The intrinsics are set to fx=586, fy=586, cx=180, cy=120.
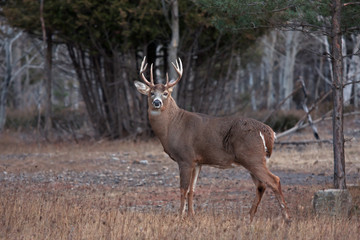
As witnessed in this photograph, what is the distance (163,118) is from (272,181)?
2.04 metres

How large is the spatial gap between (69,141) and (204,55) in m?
5.56

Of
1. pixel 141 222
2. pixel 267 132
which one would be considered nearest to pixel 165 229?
pixel 141 222

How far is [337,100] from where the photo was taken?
848 cm

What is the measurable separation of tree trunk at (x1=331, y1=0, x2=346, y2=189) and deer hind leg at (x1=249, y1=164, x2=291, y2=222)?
1.13 m

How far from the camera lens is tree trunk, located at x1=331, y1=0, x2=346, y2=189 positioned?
8.46m

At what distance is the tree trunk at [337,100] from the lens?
8.46 metres

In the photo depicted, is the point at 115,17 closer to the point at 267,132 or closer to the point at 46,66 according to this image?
the point at 46,66

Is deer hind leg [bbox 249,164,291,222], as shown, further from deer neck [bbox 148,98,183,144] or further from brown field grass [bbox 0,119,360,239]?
deer neck [bbox 148,98,183,144]

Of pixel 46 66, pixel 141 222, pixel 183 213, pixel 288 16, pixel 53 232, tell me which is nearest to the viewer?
pixel 53 232

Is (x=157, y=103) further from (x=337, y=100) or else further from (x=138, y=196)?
(x=337, y=100)

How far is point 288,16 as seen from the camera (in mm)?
9070

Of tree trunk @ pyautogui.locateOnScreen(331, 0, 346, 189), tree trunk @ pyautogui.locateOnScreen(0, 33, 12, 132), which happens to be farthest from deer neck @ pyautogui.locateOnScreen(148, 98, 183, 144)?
tree trunk @ pyautogui.locateOnScreen(0, 33, 12, 132)

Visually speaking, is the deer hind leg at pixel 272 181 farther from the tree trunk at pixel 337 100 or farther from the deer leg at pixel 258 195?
the tree trunk at pixel 337 100

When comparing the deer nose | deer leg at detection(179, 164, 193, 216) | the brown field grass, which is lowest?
the brown field grass
